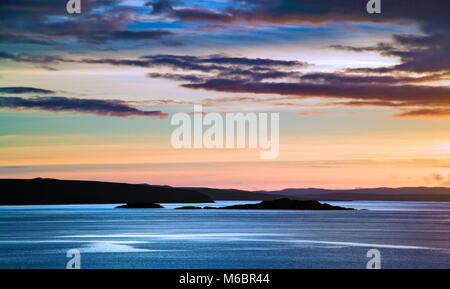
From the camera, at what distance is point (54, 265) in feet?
186
